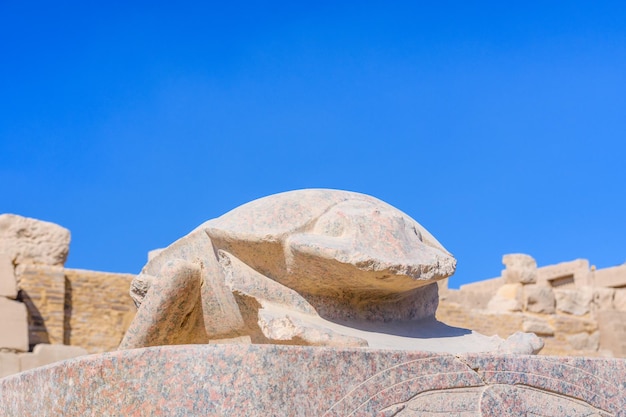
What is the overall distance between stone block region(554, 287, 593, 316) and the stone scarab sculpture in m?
9.73

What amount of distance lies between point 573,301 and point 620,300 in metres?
0.82

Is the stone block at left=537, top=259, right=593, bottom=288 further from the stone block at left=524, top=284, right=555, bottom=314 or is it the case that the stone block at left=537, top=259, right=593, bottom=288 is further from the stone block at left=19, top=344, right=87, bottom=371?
the stone block at left=19, top=344, right=87, bottom=371

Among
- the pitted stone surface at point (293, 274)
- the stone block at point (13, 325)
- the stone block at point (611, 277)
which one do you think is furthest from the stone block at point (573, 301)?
the pitted stone surface at point (293, 274)

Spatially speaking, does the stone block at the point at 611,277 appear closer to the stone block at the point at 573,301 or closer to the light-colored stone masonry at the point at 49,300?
the stone block at the point at 573,301

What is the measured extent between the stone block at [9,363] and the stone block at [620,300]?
8.20 metres

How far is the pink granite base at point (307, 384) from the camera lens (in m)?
2.33

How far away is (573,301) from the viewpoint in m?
12.6

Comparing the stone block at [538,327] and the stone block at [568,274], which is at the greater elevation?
the stone block at [568,274]

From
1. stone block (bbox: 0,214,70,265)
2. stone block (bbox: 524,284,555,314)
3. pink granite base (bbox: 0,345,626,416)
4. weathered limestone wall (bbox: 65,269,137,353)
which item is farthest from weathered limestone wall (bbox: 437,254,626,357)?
pink granite base (bbox: 0,345,626,416)

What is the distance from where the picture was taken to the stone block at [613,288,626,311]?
12836mm

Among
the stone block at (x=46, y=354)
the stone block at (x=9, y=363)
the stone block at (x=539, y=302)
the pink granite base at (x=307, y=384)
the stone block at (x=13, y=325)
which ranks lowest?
the pink granite base at (x=307, y=384)

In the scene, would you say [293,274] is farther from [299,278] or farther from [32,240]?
[32,240]

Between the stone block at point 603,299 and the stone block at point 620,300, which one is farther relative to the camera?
the stone block at point 620,300

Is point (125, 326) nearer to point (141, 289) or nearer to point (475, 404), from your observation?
point (141, 289)
